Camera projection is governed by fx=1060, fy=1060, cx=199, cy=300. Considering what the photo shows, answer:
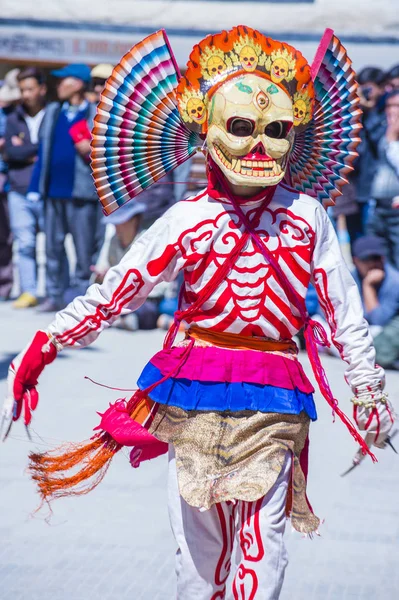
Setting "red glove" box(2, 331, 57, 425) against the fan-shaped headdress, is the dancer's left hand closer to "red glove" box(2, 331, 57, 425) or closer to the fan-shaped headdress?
the fan-shaped headdress

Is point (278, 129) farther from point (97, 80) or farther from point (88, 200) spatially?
point (88, 200)

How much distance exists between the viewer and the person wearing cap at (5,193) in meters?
9.57

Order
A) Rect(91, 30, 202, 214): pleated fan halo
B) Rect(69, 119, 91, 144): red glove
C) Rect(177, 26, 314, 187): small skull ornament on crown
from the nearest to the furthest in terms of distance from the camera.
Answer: Rect(177, 26, 314, 187): small skull ornament on crown → Rect(91, 30, 202, 214): pleated fan halo → Rect(69, 119, 91, 144): red glove

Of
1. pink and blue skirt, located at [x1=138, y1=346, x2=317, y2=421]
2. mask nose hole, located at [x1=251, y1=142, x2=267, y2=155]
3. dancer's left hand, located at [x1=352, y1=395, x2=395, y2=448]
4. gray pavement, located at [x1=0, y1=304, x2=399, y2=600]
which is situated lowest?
gray pavement, located at [x1=0, y1=304, x2=399, y2=600]

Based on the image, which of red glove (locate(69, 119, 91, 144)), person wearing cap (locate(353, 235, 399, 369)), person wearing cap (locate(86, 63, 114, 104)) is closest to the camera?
person wearing cap (locate(353, 235, 399, 369))

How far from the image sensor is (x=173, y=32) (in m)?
9.28

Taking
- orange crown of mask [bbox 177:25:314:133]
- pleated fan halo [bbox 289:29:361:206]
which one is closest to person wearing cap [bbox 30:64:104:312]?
pleated fan halo [bbox 289:29:361:206]

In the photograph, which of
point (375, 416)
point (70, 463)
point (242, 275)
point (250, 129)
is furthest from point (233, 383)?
point (250, 129)

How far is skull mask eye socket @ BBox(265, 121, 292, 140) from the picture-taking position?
9.80 feet

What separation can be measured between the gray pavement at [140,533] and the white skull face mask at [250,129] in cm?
150

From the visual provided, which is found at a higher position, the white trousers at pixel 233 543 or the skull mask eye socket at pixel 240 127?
the skull mask eye socket at pixel 240 127

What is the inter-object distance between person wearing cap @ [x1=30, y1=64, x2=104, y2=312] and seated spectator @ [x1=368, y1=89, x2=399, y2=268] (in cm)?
241

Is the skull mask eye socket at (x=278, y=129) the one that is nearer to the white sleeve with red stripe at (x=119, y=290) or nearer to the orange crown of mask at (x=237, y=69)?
the orange crown of mask at (x=237, y=69)

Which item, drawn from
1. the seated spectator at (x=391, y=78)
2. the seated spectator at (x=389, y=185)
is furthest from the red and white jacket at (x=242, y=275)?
the seated spectator at (x=391, y=78)
